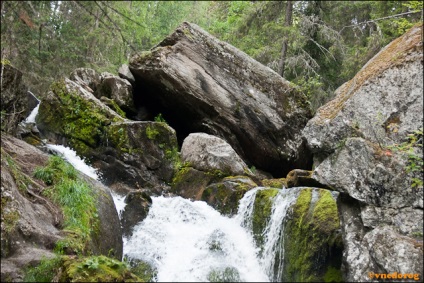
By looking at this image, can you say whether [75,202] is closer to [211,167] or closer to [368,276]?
[211,167]

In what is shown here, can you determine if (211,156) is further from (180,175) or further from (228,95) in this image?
(228,95)

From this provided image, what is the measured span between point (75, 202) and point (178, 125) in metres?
7.12

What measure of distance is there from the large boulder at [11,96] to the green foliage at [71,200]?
197 centimetres

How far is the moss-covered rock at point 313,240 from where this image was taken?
7758 mm

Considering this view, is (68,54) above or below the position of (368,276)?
above

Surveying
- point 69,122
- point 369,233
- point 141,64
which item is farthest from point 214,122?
point 369,233

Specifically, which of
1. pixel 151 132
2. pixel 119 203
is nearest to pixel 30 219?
pixel 119 203

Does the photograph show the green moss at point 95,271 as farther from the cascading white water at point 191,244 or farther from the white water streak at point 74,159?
the white water streak at point 74,159

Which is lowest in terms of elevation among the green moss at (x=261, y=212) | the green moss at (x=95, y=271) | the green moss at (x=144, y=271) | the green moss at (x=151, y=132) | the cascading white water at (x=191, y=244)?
the green moss at (x=144, y=271)

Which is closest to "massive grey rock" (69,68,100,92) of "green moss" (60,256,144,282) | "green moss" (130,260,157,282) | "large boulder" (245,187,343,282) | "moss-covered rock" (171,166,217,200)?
"moss-covered rock" (171,166,217,200)

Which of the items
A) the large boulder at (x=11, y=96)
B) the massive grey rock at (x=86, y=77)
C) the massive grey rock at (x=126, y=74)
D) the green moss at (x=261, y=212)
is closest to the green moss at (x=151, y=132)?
the large boulder at (x=11, y=96)

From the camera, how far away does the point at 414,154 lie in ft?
23.7

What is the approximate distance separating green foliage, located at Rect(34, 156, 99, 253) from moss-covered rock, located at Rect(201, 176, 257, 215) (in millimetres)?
3162

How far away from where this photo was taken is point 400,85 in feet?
26.0
